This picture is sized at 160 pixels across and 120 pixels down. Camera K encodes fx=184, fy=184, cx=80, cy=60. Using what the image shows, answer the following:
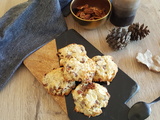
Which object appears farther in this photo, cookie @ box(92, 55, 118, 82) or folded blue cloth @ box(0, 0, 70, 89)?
folded blue cloth @ box(0, 0, 70, 89)

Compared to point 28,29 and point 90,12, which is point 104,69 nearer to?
point 90,12

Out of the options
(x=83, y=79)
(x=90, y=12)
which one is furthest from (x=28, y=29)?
(x=83, y=79)

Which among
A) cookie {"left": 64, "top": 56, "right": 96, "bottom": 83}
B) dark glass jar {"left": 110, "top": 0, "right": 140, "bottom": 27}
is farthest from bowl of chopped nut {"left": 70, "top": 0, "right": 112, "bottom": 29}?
cookie {"left": 64, "top": 56, "right": 96, "bottom": 83}

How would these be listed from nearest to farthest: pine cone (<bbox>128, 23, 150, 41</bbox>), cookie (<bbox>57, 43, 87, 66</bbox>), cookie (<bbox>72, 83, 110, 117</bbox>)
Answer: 1. cookie (<bbox>72, 83, 110, 117</bbox>)
2. cookie (<bbox>57, 43, 87, 66</bbox>)
3. pine cone (<bbox>128, 23, 150, 41</bbox>)

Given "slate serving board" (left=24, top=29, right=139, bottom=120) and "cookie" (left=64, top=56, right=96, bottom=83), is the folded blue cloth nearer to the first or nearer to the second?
"slate serving board" (left=24, top=29, right=139, bottom=120)

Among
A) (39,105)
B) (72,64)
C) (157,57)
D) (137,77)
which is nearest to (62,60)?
(72,64)
